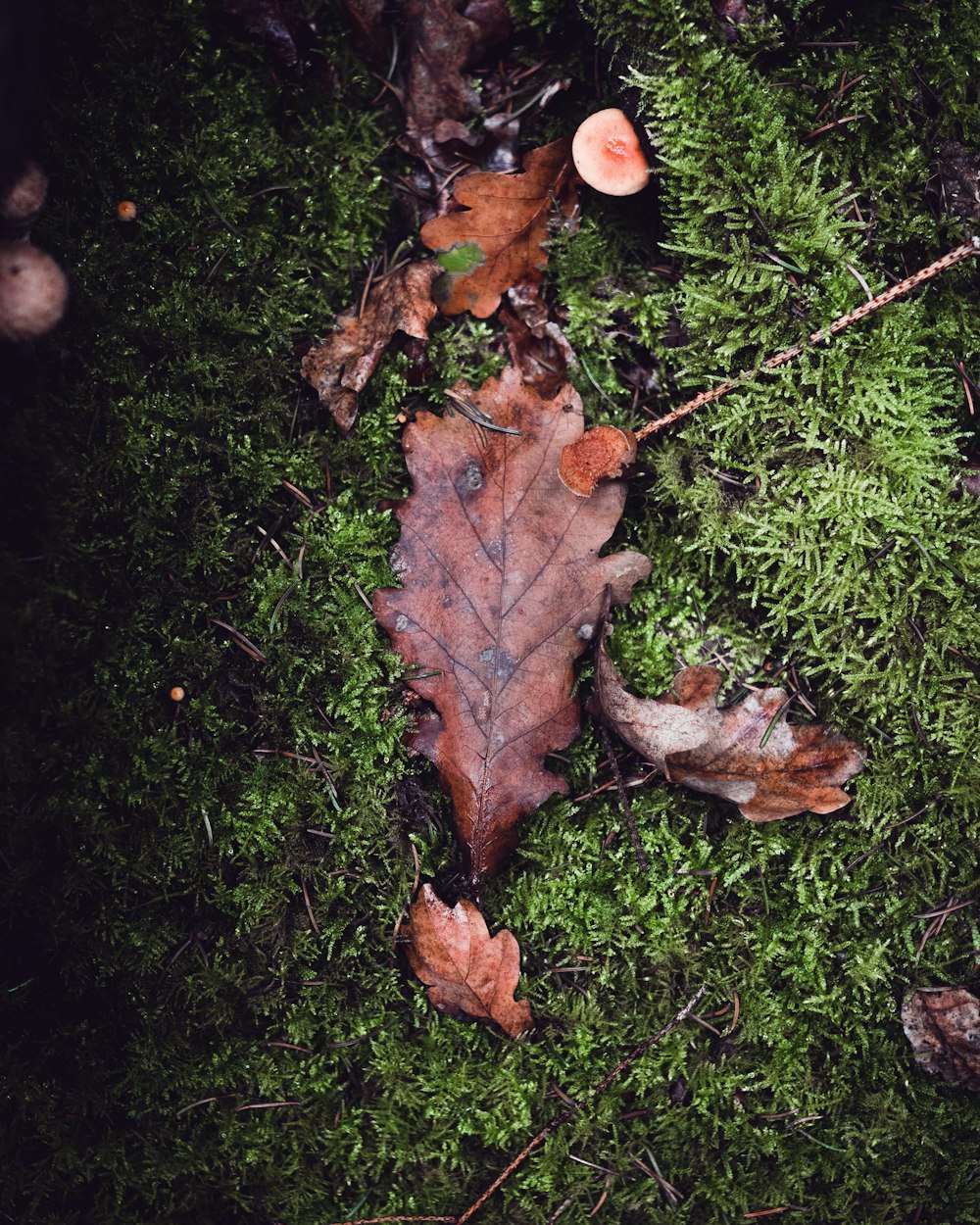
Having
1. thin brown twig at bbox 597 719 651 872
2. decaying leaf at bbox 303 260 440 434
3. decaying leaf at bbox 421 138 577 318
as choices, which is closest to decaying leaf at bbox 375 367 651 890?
thin brown twig at bbox 597 719 651 872

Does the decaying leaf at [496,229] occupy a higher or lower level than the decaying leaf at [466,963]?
higher

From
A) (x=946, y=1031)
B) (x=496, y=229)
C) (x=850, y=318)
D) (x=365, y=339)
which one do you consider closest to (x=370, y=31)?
(x=496, y=229)

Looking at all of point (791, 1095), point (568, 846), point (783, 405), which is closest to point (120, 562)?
point (568, 846)

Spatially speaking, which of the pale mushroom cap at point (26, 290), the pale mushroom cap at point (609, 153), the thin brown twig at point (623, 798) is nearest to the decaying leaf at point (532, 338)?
the pale mushroom cap at point (609, 153)

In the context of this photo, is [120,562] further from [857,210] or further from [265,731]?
[857,210]

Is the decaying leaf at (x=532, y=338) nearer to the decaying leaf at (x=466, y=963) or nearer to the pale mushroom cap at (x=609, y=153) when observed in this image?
the pale mushroom cap at (x=609, y=153)

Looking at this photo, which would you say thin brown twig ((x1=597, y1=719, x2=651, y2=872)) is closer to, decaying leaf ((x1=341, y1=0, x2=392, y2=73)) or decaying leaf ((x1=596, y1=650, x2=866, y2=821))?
decaying leaf ((x1=596, y1=650, x2=866, y2=821))

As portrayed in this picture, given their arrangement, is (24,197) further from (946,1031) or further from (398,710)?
(946,1031)
